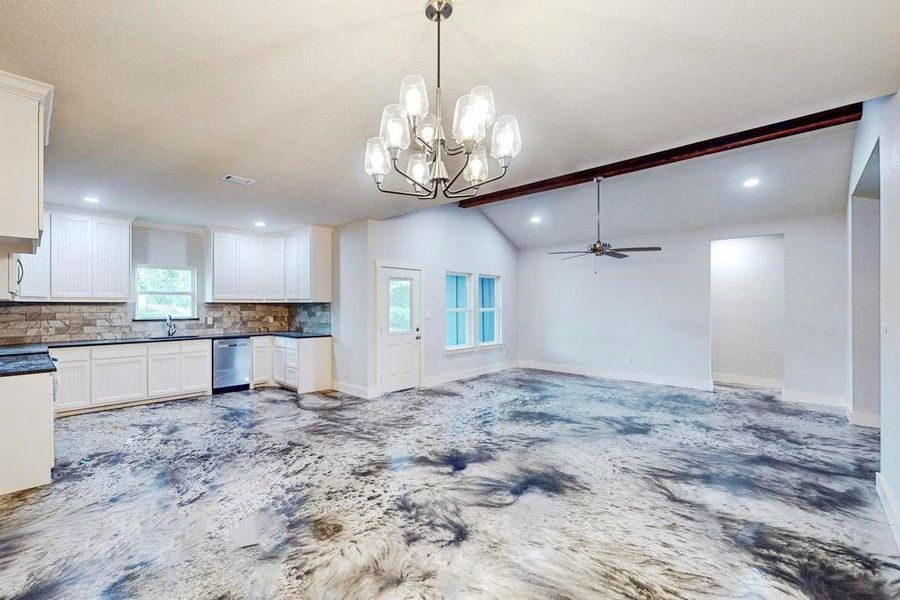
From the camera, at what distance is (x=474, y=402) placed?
5566mm

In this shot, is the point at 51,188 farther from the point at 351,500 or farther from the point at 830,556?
the point at 830,556

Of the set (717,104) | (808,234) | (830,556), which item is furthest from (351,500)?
(808,234)

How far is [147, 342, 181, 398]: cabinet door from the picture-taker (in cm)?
543

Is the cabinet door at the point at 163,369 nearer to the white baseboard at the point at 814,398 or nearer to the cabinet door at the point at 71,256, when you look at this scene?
the cabinet door at the point at 71,256

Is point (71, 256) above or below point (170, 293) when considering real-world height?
above

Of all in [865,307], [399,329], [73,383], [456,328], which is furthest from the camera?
[456,328]

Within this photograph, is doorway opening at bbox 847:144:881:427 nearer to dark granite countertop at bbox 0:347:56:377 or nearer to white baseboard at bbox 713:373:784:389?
white baseboard at bbox 713:373:784:389

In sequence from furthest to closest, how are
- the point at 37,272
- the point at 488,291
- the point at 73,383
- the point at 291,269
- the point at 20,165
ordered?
the point at 488,291, the point at 291,269, the point at 37,272, the point at 73,383, the point at 20,165

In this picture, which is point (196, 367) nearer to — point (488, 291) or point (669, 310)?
point (488, 291)

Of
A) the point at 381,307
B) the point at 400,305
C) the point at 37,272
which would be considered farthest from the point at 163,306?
the point at 400,305

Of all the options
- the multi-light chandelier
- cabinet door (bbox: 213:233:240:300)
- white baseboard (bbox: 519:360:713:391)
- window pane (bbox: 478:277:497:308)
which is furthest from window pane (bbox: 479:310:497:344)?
the multi-light chandelier

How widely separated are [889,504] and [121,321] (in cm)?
811

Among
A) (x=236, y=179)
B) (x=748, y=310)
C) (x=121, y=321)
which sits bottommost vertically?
(x=121, y=321)

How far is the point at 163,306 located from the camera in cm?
621
